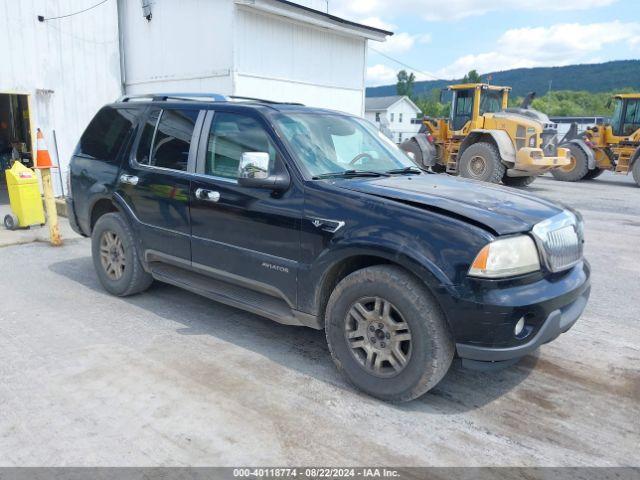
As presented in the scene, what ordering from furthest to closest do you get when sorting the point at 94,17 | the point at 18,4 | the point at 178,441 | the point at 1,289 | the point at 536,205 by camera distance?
the point at 94,17
the point at 18,4
the point at 1,289
the point at 536,205
the point at 178,441

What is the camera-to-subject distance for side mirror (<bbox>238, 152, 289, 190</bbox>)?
11.8 feet

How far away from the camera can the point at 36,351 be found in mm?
4016

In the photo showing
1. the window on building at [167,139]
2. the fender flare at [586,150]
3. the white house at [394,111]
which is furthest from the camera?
the white house at [394,111]

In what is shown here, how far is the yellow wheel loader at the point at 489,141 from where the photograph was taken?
46.9ft

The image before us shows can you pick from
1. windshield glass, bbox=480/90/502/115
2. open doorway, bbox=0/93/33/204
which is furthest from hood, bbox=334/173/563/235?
windshield glass, bbox=480/90/502/115

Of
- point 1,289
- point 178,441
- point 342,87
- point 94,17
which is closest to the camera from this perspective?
point 178,441

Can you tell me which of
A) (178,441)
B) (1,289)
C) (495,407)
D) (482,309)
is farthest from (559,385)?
(1,289)

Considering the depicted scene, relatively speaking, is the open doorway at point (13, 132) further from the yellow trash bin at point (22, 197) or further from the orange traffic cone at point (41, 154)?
the orange traffic cone at point (41, 154)

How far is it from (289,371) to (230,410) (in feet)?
2.13

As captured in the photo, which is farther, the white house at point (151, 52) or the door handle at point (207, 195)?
the white house at point (151, 52)

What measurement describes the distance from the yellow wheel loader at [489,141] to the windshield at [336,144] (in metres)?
9.01

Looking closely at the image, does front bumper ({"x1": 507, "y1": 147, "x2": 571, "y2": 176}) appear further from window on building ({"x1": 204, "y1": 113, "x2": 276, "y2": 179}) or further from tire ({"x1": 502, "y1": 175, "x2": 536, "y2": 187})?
window on building ({"x1": 204, "y1": 113, "x2": 276, "y2": 179})

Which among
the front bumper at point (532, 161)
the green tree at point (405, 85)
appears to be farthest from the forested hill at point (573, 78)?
the front bumper at point (532, 161)

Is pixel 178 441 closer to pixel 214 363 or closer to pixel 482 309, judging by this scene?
pixel 214 363
